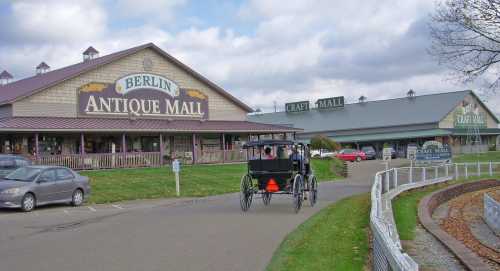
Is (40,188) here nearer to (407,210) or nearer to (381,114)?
(407,210)

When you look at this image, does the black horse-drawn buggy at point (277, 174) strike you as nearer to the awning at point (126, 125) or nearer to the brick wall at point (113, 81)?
the awning at point (126, 125)

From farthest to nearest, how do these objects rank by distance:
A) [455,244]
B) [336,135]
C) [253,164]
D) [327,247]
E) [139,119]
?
[336,135] < [139,119] < [253,164] < [455,244] < [327,247]

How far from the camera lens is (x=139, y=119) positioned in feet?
122

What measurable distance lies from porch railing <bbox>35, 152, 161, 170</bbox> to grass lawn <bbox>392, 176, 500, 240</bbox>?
17322 mm

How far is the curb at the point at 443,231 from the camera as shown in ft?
31.6

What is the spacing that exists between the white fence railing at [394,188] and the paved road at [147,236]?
2031 mm

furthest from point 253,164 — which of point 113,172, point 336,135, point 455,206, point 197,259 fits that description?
point 336,135

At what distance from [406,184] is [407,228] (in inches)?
369

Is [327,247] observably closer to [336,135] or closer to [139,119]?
[139,119]

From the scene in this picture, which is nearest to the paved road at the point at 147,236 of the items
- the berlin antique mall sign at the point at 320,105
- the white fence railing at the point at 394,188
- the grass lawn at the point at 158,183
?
the white fence railing at the point at 394,188

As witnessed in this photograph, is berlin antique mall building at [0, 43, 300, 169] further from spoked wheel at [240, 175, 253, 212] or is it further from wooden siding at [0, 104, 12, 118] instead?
spoked wheel at [240, 175, 253, 212]

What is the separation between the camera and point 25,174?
1861cm

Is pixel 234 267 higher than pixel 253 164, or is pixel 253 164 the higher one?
pixel 253 164

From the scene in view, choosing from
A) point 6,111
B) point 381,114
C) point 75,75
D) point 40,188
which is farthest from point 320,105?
point 40,188
